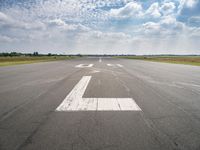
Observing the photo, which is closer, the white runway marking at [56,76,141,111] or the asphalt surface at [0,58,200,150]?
the asphalt surface at [0,58,200,150]

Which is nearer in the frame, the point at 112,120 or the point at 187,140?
the point at 187,140

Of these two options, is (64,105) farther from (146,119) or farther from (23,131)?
(146,119)

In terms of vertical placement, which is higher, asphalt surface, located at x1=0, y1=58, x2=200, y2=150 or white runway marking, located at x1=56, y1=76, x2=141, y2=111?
white runway marking, located at x1=56, y1=76, x2=141, y2=111

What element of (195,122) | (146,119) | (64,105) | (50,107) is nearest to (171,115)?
(195,122)

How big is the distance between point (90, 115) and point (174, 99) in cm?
302

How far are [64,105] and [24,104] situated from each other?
3.98 ft

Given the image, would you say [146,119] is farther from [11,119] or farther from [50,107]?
[11,119]

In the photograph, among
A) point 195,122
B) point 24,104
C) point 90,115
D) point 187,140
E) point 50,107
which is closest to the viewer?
point 187,140

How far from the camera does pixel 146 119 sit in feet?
10.7

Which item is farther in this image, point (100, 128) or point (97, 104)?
point (97, 104)

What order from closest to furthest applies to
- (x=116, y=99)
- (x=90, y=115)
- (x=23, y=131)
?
(x=23, y=131)
(x=90, y=115)
(x=116, y=99)

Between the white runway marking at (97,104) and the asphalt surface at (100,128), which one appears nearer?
the asphalt surface at (100,128)

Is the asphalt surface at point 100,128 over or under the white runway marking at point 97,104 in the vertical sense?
under

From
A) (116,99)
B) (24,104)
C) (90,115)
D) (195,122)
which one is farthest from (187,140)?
(24,104)
